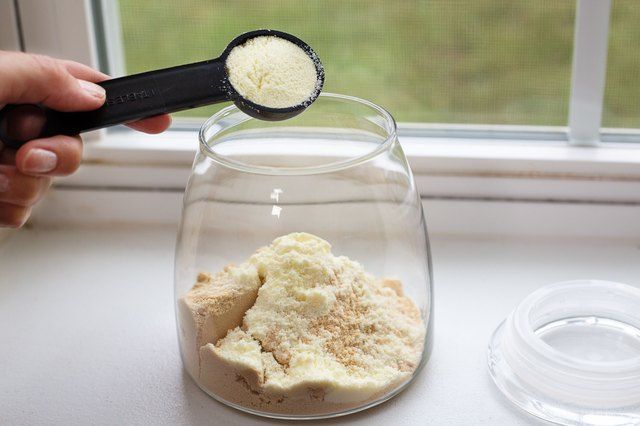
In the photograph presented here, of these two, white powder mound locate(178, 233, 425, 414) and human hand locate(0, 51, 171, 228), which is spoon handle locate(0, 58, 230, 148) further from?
white powder mound locate(178, 233, 425, 414)

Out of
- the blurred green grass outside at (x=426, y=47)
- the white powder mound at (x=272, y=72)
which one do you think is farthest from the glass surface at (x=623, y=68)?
the white powder mound at (x=272, y=72)

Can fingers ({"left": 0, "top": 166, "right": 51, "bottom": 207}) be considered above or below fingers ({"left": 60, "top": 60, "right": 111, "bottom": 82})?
below

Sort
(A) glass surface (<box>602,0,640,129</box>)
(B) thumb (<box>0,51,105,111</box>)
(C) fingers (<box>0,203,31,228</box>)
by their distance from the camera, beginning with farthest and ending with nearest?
(A) glass surface (<box>602,0,640,129</box>) < (C) fingers (<box>0,203,31,228</box>) < (B) thumb (<box>0,51,105,111</box>)

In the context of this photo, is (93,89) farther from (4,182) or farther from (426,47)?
(426,47)

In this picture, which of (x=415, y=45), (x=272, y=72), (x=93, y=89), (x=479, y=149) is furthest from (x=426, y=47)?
(x=93, y=89)

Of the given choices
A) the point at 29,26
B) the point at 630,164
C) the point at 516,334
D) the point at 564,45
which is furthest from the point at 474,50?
the point at 29,26

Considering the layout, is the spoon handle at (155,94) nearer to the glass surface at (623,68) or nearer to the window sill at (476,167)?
the window sill at (476,167)

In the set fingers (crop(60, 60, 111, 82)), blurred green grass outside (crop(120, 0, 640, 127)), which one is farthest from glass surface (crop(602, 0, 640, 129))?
fingers (crop(60, 60, 111, 82))
